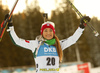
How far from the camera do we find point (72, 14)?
39.5 metres

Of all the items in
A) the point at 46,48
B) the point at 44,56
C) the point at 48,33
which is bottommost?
the point at 44,56

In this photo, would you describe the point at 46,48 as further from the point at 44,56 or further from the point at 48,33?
the point at 48,33

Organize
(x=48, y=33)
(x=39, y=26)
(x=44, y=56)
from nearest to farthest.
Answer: (x=44, y=56) → (x=48, y=33) → (x=39, y=26)

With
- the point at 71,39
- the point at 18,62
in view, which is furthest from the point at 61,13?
the point at 71,39

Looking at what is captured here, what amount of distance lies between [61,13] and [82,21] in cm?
3838

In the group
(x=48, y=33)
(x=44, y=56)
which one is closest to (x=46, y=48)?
(x=44, y=56)

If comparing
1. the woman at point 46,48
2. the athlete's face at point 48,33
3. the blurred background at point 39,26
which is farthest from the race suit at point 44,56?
the blurred background at point 39,26

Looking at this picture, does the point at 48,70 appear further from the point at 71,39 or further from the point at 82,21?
the point at 82,21

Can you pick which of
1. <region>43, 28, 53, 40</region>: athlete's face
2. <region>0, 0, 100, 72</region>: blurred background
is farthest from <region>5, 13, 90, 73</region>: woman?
<region>0, 0, 100, 72</region>: blurred background

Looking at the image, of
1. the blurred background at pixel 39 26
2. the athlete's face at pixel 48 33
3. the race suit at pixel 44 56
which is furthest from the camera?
the blurred background at pixel 39 26

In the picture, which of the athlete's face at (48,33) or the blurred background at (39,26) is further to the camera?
the blurred background at (39,26)

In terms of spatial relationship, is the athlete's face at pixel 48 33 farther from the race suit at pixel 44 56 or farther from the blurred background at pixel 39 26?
the blurred background at pixel 39 26

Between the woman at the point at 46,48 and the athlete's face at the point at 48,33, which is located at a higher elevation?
the athlete's face at the point at 48,33

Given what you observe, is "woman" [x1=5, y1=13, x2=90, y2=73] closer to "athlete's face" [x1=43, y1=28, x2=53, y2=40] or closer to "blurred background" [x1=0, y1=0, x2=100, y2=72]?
"athlete's face" [x1=43, y1=28, x2=53, y2=40]
